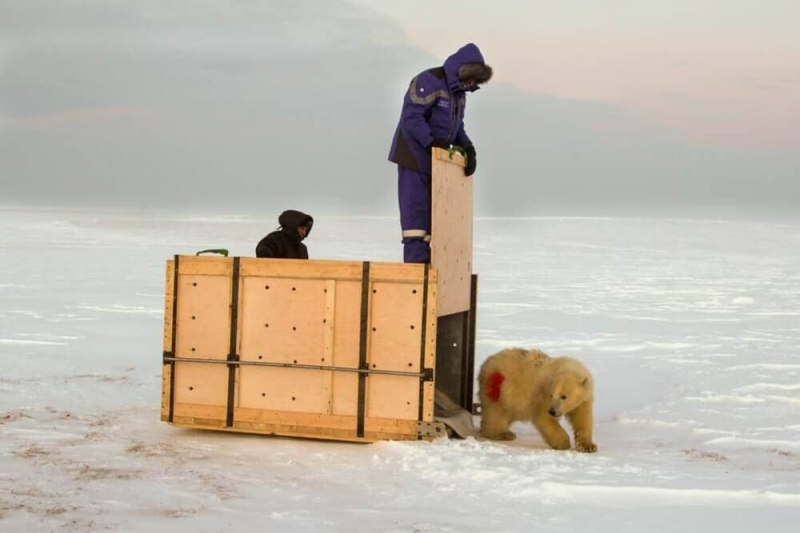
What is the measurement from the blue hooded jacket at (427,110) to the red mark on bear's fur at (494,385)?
1519 mm

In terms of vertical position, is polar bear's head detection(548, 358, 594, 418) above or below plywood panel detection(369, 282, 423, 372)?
below

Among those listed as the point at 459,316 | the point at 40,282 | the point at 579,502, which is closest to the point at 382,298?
the point at 459,316

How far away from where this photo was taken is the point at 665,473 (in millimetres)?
5340

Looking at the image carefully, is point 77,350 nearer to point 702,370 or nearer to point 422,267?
point 422,267

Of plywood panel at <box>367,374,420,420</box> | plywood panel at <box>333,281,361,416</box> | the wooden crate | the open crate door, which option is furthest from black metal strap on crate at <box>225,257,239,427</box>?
the open crate door

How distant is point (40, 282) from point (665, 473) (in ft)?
46.6

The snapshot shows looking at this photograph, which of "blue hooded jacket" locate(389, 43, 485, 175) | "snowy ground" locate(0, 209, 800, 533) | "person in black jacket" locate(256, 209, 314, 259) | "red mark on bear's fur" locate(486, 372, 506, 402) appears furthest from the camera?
"person in black jacket" locate(256, 209, 314, 259)

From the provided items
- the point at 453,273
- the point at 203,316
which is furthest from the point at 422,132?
the point at 203,316

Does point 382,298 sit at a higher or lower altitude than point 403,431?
higher

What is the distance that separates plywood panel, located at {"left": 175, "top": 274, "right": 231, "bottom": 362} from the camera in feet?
20.6

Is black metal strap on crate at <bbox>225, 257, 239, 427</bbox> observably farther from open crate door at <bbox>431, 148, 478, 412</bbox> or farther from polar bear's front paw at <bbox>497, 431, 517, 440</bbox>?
polar bear's front paw at <bbox>497, 431, 517, 440</bbox>

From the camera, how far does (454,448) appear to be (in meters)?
5.80

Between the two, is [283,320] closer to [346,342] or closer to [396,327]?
[346,342]

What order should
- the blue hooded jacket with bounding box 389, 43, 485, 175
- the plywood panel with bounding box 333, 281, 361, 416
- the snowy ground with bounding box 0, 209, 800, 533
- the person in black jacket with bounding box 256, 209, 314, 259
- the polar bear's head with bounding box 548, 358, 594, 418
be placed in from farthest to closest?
the person in black jacket with bounding box 256, 209, 314, 259, the blue hooded jacket with bounding box 389, 43, 485, 175, the plywood panel with bounding box 333, 281, 361, 416, the polar bear's head with bounding box 548, 358, 594, 418, the snowy ground with bounding box 0, 209, 800, 533
